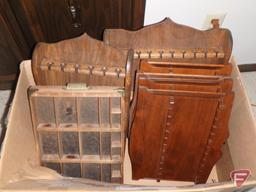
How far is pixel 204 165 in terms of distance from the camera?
1.10 meters

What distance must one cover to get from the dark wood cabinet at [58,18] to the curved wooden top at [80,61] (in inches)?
8.7

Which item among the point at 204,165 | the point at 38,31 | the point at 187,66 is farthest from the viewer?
the point at 38,31

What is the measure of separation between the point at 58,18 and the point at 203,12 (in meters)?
0.56

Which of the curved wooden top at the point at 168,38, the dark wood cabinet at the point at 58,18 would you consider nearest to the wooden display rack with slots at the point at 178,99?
the curved wooden top at the point at 168,38

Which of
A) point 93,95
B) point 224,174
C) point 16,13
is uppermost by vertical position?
point 16,13

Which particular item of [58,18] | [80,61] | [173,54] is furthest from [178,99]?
[58,18]

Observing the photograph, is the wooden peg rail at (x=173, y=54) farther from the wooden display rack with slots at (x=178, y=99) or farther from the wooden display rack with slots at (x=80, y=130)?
the wooden display rack with slots at (x=80, y=130)

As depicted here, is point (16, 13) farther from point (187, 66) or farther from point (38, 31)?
point (187, 66)

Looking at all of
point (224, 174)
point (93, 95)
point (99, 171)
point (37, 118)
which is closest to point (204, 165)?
point (224, 174)

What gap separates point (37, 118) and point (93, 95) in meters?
0.22

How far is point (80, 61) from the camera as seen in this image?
39.2 inches

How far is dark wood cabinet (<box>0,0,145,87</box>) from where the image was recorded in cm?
112

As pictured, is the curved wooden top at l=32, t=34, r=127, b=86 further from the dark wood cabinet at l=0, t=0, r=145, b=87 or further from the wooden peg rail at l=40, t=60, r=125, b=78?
the dark wood cabinet at l=0, t=0, r=145, b=87

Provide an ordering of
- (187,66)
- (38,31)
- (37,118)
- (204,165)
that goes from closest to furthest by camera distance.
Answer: (187,66) < (37,118) < (204,165) < (38,31)
